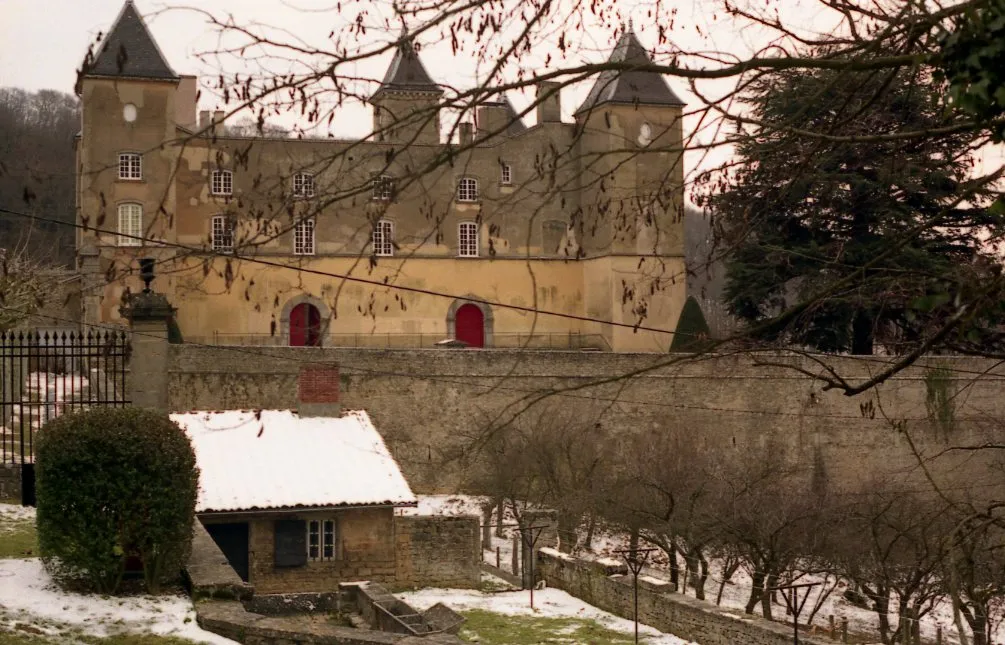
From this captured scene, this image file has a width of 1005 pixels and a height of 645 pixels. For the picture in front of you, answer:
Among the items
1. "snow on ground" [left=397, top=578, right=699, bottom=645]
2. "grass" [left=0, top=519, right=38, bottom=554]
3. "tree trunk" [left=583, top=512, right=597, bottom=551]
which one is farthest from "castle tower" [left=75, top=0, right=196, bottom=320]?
"grass" [left=0, top=519, right=38, bottom=554]

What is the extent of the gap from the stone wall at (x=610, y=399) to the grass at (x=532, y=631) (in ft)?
34.2

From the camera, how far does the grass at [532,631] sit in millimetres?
14555

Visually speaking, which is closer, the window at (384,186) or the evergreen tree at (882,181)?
the window at (384,186)

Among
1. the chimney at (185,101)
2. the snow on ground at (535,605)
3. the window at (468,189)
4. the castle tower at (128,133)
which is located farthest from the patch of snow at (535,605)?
the chimney at (185,101)

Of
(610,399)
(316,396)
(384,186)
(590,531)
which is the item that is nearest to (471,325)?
(610,399)

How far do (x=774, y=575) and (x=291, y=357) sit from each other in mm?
12666

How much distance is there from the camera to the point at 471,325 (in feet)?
121

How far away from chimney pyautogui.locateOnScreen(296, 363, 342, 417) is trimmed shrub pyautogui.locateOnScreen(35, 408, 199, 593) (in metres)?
9.06

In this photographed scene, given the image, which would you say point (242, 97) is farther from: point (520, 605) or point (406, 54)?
point (520, 605)

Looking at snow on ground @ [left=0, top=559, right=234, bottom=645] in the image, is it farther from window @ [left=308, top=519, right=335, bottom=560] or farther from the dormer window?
window @ [left=308, top=519, right=335, bottom=560]

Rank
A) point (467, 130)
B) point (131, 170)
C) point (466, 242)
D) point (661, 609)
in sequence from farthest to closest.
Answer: point (466, 242), point (131, 170), point (661, 609), point (467, 130)

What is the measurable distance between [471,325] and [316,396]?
16.0 m

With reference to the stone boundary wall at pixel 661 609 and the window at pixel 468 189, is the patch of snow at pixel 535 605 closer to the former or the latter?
the stone boundary wall at pixel 661 609

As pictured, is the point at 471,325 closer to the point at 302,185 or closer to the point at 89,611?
the point at 89,611
